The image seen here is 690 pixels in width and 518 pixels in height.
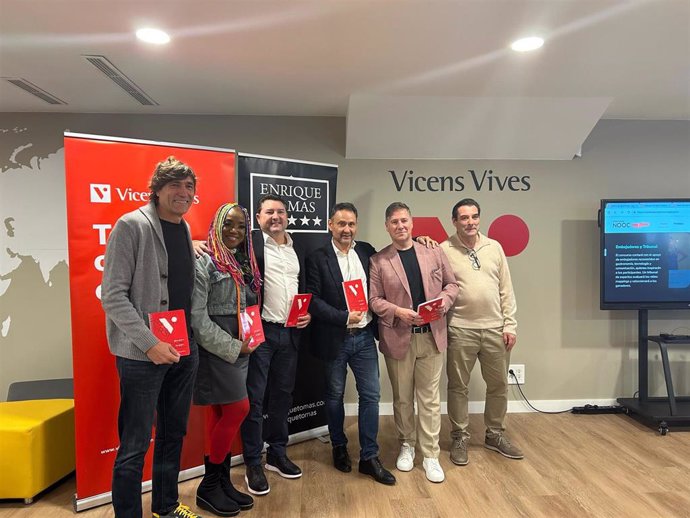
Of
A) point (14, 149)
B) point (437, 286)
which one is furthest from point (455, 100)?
point (14, 149)

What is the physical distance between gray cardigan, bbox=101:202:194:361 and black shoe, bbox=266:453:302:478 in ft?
4.10

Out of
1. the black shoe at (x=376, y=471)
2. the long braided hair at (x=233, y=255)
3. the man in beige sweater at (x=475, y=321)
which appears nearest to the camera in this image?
the long braided hair at (x=233, y=255)

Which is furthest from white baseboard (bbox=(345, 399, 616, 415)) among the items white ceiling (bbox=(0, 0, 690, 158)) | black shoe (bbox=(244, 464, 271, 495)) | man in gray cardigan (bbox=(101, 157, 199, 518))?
man in gray cardigan (bbox=(101, 157, 199, 518))

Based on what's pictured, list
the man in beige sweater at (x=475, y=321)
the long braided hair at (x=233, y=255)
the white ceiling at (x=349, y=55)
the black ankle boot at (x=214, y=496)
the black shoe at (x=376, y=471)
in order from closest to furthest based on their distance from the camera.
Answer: the white ceiling at (x=349, y=55) < the long braided hair at (x=233, y=255) < the black ankle boot at (x=214, y=496) < the black shoe at (x=376, y=471) < the man in beige sweater at (x=475, y=321)

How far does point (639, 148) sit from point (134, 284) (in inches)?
157

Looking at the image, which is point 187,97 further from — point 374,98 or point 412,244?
point 412,244

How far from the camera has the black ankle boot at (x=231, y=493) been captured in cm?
231

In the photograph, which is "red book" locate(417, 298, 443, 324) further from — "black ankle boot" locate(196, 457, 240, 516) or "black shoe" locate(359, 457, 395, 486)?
"black ankle boot" locate(196, 457, 240, 516)

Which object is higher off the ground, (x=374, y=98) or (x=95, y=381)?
(x=374, y=98)

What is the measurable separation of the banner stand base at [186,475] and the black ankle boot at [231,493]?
0.86 feet

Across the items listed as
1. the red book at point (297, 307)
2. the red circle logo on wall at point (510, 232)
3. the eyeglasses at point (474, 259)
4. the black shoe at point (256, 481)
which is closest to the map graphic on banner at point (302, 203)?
the red book at point (297, 307)

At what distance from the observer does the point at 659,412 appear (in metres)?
3.39

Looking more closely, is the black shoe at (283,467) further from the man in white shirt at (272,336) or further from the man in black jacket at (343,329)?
the man in black jacket at (343,329)

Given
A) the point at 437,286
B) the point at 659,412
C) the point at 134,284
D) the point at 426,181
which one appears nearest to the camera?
the point at 134,284
